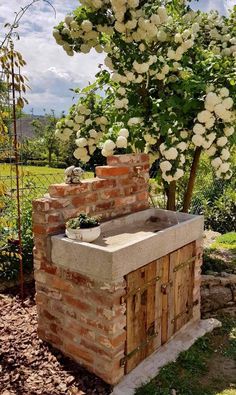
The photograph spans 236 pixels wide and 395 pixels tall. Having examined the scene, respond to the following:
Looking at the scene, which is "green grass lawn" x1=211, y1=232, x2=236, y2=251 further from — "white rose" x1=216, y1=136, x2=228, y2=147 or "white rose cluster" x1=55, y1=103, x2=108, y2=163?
"white rose cluster" x1=55, y1=103, x2=108, y2=163

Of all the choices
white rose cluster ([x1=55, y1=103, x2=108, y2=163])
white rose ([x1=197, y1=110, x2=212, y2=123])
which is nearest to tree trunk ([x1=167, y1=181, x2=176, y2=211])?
white rose cluster ([x1=55, y1=103, x2=108, y2=163])

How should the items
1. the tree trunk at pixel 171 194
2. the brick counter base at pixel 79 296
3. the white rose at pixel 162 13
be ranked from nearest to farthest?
the brick counter base at pixel 79 296
the white rose at pixel 162 13
the tree trunk at pixel 171 194

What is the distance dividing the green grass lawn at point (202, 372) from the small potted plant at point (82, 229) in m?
1.26

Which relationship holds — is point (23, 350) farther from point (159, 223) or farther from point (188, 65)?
point (188, 65)

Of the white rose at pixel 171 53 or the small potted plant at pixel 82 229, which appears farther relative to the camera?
the white rose at pixel 171 53

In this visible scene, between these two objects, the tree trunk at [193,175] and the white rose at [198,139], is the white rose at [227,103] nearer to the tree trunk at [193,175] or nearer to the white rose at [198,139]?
the white rose at [198,139]

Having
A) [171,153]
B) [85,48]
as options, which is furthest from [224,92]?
[85,48]

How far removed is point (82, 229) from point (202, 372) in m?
1.68

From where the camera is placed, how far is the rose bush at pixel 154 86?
3736mm

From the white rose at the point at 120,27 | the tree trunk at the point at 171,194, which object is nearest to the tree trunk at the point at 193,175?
the tree trunk at the point at 171,194

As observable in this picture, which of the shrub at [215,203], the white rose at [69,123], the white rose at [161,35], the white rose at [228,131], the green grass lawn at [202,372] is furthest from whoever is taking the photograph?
the shrub at [215,203]

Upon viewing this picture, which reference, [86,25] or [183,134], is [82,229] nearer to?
[183,134]

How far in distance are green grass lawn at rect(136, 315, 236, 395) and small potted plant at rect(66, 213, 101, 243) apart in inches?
49.7

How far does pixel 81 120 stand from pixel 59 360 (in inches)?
106
